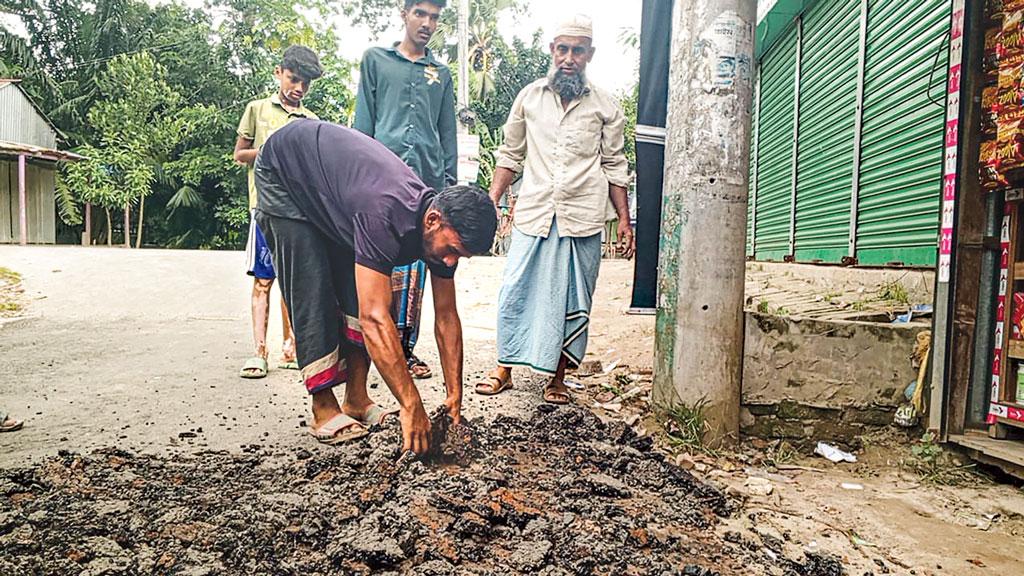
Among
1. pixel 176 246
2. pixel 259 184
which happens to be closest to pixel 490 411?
pixel 259 184

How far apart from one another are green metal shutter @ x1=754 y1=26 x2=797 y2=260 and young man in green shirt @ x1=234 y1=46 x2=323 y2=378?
5008mm

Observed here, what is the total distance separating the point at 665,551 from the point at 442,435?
809 mm

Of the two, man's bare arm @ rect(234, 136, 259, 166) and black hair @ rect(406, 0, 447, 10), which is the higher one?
black hair @ rect(406, 0, 447, 10)

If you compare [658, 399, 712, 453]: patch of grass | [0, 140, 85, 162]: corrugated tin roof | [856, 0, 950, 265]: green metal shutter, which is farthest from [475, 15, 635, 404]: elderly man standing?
[0, 140, 85, 162]: corrugated tin roof

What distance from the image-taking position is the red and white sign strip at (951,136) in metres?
2.62

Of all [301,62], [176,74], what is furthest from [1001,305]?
[176,74]

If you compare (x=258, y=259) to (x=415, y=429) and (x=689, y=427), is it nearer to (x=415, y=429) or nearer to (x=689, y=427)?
(x=415, y=429)

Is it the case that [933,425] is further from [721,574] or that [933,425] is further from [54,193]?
[54,193]

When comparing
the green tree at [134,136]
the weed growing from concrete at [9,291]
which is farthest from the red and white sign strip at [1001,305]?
the green tree at [134,136]

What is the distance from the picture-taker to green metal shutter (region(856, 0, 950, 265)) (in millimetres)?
3945

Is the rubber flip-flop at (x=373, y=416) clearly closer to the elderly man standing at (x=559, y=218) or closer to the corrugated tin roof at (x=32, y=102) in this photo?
the elderly man standing at (x=559, y=218)

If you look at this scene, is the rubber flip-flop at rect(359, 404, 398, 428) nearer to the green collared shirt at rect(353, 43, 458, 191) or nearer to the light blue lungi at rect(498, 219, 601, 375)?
the light blue lungi at rect(498, 219, 601, 375)

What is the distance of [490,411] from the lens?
3162 mm

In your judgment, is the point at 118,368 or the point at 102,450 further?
the point at 118,368
